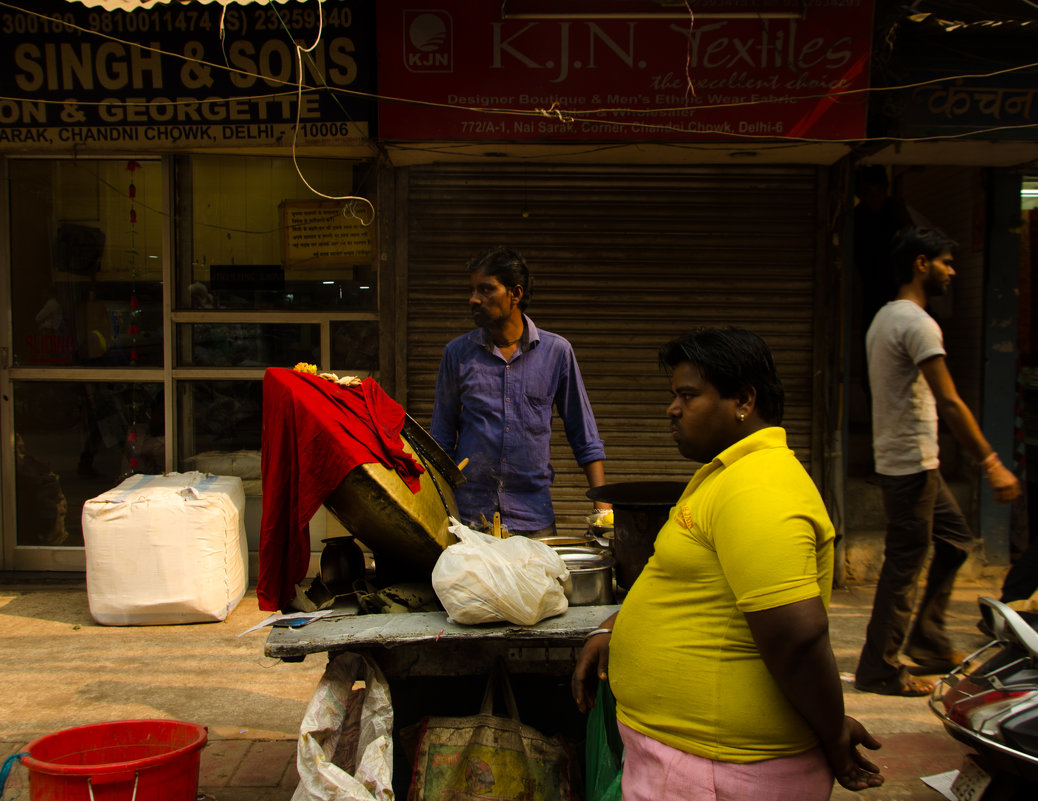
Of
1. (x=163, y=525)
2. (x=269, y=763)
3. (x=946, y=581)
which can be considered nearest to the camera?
(x=269, y=763)

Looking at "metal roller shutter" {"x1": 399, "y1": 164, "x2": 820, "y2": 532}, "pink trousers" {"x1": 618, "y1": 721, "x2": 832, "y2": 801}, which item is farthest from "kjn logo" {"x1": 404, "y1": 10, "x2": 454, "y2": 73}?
"pink trousers" {"x1": 618, "y1": 721, "x2": 832, "y2": 801}

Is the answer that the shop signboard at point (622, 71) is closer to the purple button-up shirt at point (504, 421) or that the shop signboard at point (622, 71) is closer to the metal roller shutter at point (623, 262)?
the metal roller shutter at point (623, 262)

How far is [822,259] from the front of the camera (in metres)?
5.76

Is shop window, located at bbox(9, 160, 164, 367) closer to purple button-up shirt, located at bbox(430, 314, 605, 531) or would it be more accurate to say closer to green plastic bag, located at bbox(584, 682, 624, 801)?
purple button-up shirt, located at bbox(430, 314, 605, 531)

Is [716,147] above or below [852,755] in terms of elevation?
above

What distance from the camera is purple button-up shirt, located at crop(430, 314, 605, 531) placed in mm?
3453

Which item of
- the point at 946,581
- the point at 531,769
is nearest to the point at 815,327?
the point at 946,581

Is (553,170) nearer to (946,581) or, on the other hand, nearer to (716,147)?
(716,147)

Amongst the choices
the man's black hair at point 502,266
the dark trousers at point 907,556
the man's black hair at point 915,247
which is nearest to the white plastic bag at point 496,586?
the man's black hair at point 502,266

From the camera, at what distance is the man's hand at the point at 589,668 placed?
2.13 metres

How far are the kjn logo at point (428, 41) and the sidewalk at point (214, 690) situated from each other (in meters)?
3.47

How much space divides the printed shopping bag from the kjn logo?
3.76m

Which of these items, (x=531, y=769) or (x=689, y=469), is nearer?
(x=531, y=769)

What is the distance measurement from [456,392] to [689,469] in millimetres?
2825
